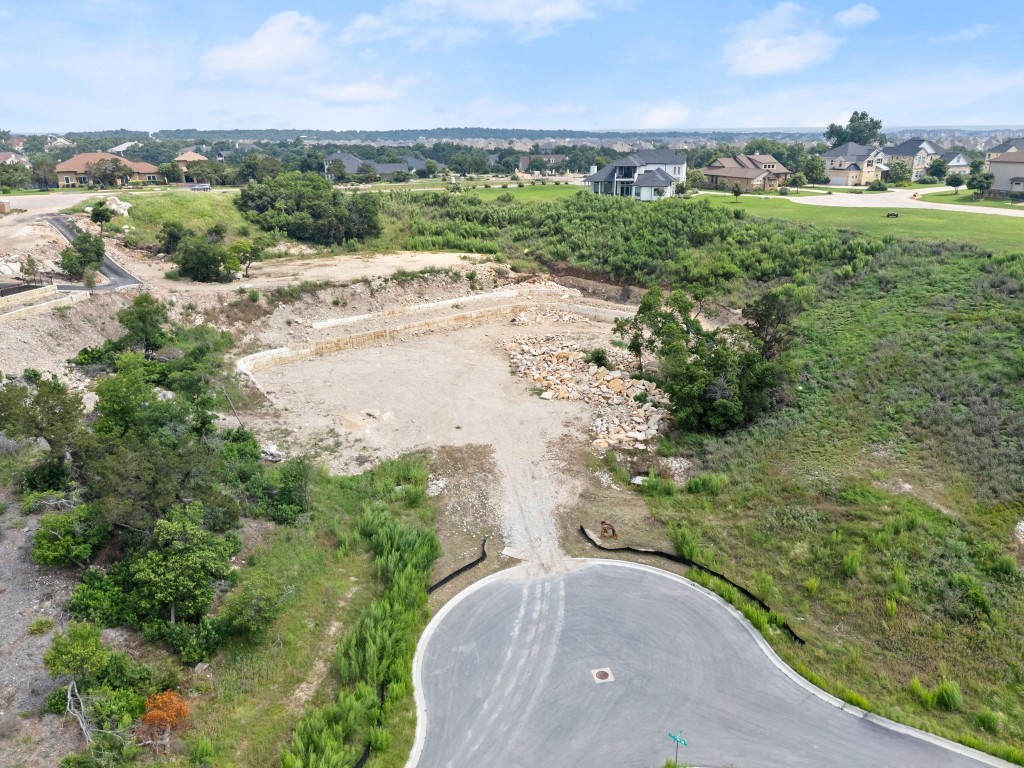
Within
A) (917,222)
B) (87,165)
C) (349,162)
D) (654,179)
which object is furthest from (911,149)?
(87,165)

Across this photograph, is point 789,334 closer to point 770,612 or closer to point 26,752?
point 770,612

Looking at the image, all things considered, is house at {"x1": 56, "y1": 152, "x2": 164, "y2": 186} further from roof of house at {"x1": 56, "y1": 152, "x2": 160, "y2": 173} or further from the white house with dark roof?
the white house with dark roof

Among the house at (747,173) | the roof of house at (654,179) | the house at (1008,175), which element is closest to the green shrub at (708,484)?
the roof of house at (654,179)

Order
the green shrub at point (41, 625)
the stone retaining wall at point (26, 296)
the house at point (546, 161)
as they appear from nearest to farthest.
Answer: the green shrub at point (41, 625), the stone retaining wall at point (26, 296), the house at point (546, 161)

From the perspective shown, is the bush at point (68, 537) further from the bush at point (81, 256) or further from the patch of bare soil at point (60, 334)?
the bush at point (81, 256)

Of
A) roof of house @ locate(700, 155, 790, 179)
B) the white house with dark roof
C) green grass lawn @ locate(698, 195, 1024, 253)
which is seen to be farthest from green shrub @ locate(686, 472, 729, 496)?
roof of house @ locate(700, 155, 790, 179)
